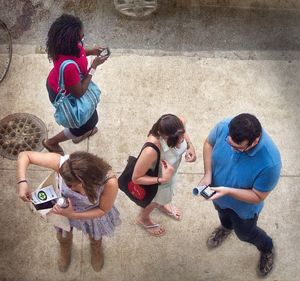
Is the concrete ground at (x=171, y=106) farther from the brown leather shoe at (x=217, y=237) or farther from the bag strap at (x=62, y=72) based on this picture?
the bag strap at (x=62, y=72)

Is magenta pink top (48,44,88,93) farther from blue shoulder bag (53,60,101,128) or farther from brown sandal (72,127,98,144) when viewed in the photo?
brown sandal (72,127,98,144)

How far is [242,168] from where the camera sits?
3.15 metres

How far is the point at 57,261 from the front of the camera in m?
4.18

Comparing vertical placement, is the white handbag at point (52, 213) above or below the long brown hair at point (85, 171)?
below

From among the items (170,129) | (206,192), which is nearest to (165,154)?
(170,129)

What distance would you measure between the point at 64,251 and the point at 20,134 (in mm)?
1465

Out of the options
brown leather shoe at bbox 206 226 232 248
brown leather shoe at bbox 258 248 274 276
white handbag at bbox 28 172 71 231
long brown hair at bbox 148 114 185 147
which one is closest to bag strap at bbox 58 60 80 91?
white handbag at bbox 28 172 71 231

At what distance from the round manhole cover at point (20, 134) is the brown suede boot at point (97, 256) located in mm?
1334

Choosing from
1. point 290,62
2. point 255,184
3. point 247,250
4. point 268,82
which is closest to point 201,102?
point 268,82

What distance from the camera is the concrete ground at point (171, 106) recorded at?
422cm

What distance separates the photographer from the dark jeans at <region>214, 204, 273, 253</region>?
3.63 metres

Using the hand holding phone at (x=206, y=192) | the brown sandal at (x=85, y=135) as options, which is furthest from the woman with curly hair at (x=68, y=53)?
the hand holding phone at (x=206, y=192)

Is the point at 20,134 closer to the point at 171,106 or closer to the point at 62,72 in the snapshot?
the point at 62,72

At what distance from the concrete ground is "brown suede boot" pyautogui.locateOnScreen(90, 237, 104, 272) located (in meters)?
0.07
